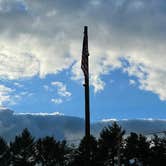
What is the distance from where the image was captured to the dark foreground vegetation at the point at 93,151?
96.4 meters

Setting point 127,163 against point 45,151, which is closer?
point 127,163

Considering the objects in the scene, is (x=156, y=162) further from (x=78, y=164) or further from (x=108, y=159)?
(x=78, y=164)

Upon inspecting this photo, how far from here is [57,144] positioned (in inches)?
4444

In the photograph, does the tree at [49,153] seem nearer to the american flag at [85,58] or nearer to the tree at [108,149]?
the tree at [108,149]

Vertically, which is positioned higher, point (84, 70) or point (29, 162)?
point (84, 70)

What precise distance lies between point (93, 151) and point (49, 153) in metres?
15.5

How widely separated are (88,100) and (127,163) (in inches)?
3170

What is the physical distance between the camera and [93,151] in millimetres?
99438

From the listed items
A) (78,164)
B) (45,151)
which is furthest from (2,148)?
(78,164)

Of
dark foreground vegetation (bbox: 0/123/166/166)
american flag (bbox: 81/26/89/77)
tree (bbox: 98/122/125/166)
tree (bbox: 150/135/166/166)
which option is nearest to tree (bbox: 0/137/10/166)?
dark foreground vegetation (bbox: 0/123/166/166)

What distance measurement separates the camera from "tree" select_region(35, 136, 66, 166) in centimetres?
11075

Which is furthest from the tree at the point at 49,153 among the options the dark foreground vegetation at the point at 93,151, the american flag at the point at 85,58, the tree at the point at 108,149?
the american flag at the point at 85,58

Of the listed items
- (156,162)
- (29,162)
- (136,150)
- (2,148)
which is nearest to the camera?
(156,162)

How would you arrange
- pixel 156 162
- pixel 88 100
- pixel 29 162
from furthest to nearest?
pixel 29 162
pixel 156 162
pixel 88 100
